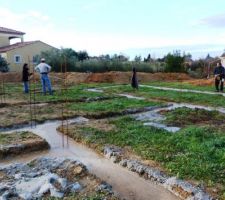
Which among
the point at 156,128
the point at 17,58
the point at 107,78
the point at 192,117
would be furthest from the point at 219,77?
the point at 17,58

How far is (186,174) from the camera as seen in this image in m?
4.96

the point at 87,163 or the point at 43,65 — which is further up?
the point at 43,65

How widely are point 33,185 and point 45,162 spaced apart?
103 centimetres

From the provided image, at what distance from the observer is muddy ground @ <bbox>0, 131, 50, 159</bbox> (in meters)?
6.67

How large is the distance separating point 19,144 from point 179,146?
3.22 meters

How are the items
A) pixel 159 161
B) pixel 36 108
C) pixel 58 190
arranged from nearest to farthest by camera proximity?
pixel 58 190
pixel 159 161
pixel 36 108

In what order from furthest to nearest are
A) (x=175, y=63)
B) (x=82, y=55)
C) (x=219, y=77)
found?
1. (x=82, y=55)
2. (x=175, y=63)
3. (x=219, y=77)

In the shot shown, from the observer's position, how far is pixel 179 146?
6324mm

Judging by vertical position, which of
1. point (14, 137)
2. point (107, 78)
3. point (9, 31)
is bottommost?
point (107, 78)

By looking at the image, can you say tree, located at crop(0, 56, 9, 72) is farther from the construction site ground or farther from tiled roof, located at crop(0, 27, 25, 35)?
the construction site ground

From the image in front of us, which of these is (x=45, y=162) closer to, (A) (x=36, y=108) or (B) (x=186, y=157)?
(B) (x=186, y=157)

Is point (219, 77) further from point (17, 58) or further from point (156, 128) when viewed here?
point (17, 58)

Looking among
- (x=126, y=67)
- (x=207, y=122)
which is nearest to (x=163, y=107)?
(x=207, y=122)

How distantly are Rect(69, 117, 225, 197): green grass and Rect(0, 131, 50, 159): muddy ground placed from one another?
929 millimetres
